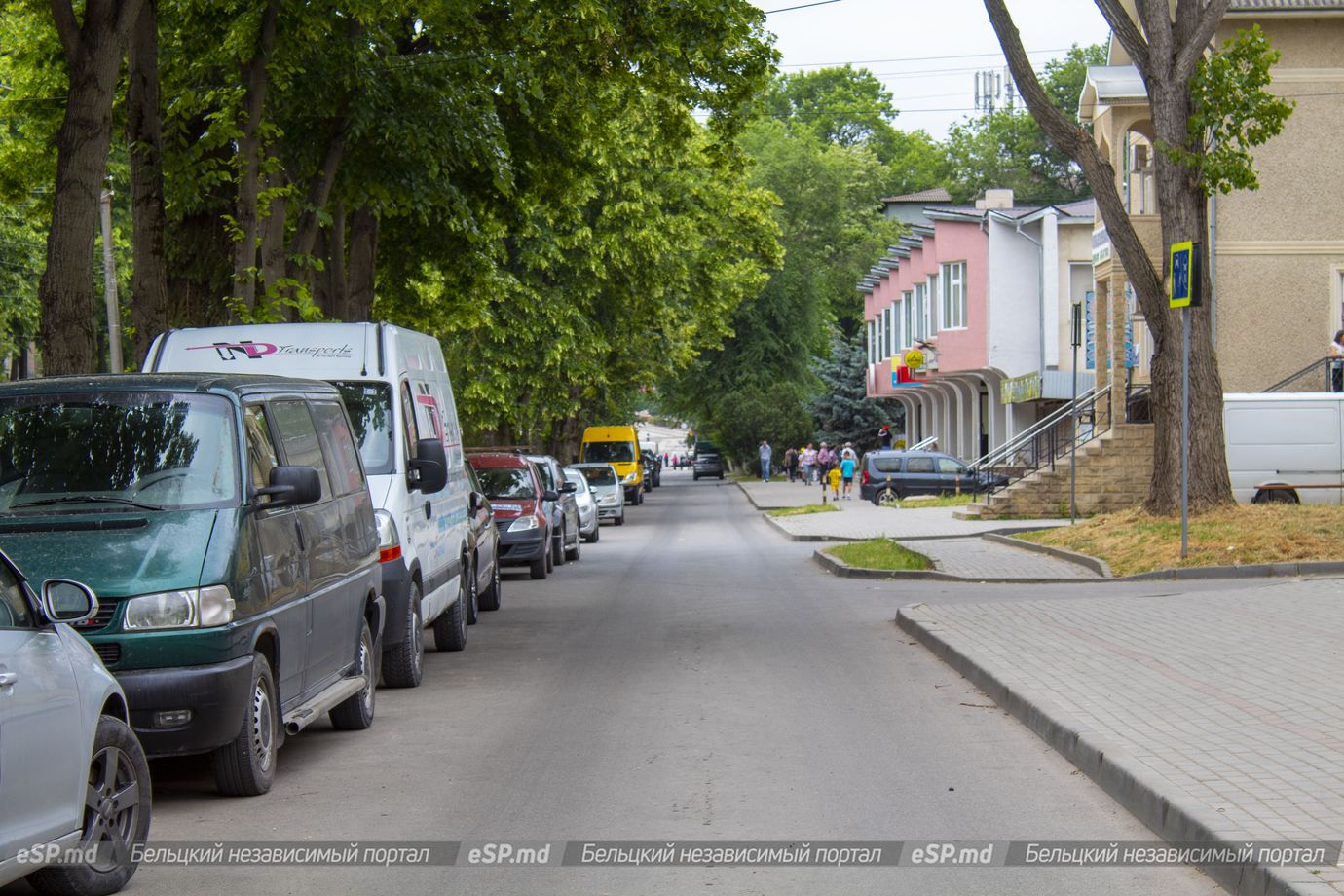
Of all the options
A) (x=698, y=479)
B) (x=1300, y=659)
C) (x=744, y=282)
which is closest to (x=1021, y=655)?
(x=1300, y=659)

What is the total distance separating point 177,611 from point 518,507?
15.4 meters

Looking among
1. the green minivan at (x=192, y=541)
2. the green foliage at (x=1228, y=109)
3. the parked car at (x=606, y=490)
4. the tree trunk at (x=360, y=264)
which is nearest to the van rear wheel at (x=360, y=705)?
the green minivan at (x=192, y=541)

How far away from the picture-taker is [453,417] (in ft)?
47.7

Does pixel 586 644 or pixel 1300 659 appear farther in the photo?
pixel 586 644

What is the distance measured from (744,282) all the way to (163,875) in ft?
139

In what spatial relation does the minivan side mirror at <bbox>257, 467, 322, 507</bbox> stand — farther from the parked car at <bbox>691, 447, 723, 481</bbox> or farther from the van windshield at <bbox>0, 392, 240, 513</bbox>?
the parked car at <bbox>691, 447, 723, 481</bbox>

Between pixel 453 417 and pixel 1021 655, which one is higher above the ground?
pixel 453 417

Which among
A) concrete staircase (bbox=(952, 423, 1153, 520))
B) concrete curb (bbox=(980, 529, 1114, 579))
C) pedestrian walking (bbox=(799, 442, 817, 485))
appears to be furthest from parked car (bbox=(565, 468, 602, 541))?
pedestrian walking (bbox=(799, 442, 817, 485))

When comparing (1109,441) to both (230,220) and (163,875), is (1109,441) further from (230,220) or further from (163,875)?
(163,875)

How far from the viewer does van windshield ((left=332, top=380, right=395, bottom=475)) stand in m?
11.5

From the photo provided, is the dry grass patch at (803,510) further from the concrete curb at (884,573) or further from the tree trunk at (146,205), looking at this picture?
the tree trunk at (146,205)

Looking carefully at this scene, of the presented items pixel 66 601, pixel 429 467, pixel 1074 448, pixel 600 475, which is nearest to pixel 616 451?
pixel 600 475

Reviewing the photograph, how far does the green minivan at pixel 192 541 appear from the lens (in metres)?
6.93

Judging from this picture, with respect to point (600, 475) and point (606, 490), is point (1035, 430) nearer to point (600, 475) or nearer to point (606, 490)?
point (606, 490)
